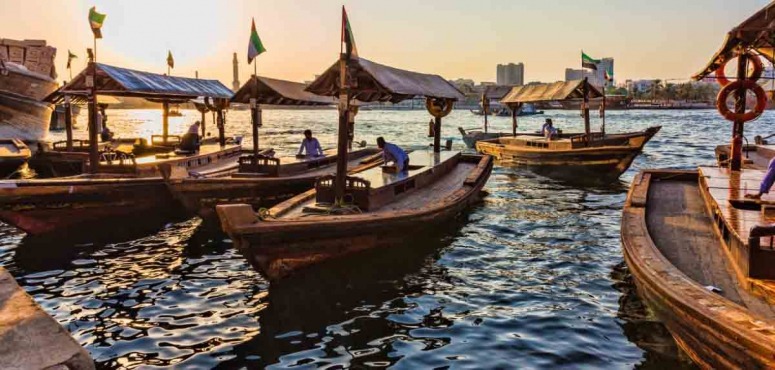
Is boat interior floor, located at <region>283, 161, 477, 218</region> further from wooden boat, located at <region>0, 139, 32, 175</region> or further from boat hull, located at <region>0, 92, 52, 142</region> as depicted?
boat hull, located at <region>0, 92, 52, 142</region>

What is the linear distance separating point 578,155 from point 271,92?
38.8ft

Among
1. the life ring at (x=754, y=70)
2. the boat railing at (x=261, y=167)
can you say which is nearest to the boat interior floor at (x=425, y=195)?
the boat railing at (x=261, y=167)

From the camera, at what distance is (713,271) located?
7.29 metres

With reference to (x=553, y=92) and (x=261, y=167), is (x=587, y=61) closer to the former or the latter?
(x=553, y=92)

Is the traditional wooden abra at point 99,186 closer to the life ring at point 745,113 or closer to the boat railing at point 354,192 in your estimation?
the boat railing at point 354,192

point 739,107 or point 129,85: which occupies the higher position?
point 129,85

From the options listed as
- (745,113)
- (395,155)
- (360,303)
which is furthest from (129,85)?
(745,113)

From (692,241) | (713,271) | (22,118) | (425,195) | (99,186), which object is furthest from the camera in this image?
(22,118)

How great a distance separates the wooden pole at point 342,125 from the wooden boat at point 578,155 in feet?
44.6

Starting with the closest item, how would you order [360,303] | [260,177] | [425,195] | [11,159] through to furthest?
1. [360,303]
2. [425,195]
3. [260,177]
4. [11,159]

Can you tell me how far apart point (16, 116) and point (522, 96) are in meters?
27.1

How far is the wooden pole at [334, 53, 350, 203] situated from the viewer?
11250 mm

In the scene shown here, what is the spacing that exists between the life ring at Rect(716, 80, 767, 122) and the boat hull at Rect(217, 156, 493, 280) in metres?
5.96

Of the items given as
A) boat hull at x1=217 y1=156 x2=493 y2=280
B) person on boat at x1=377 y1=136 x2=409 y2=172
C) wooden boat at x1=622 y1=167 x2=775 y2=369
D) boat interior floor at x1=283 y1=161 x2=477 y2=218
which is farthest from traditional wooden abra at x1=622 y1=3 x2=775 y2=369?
person on boat at x1=377 y1=136 x2=409 y2=172
